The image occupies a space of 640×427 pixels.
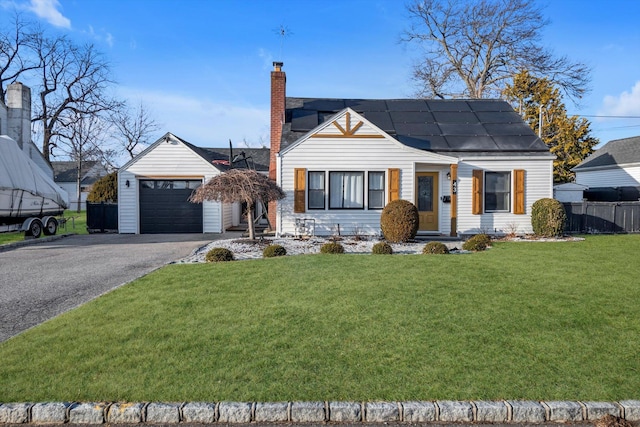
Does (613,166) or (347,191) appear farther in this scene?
(613,166)

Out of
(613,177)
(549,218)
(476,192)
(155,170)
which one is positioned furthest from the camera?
(613,177)

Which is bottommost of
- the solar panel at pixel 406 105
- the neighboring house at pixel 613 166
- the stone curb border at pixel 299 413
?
the stone curb border at pixel 299 413

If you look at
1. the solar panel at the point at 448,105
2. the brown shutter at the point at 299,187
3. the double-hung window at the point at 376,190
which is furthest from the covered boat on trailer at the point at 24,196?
the solar panel at the point at 448,105

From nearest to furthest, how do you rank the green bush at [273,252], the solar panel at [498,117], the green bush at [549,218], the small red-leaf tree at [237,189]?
the green bush at [273,252]
the small red-leaf tree at [237,189]
the green bush at [549,218]
the solar panel at [498,117]

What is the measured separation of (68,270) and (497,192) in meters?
13.9

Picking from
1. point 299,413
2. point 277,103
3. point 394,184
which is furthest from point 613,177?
point 299,413

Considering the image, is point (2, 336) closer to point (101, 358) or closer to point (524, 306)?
point (101, 358)

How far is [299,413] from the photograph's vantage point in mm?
3352

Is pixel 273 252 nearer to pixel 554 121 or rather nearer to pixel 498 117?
pixel 498 117

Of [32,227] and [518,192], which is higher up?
[518,192]

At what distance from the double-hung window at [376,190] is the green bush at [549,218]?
214 inches

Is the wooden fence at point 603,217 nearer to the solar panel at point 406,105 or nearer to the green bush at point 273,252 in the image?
the solar panel at point 406,105

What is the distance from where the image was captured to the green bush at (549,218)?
14383mm

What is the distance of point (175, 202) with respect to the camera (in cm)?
1827
